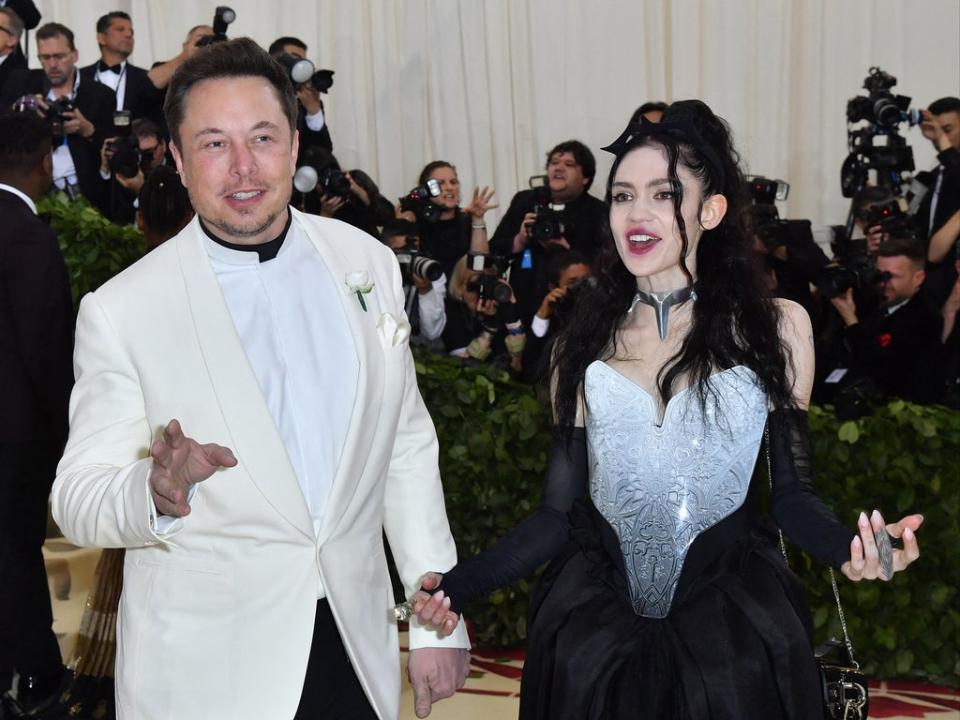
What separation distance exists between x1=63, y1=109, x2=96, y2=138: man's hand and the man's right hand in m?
5.93

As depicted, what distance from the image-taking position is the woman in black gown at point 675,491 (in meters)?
2.49

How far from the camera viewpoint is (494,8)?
1027 centimetres

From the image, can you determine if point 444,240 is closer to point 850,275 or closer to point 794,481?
point 850,275

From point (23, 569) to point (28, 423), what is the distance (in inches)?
19.7

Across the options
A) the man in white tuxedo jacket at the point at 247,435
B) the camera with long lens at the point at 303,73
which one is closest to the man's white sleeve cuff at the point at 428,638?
the man in white tuxedo jacket at the point at 247,435

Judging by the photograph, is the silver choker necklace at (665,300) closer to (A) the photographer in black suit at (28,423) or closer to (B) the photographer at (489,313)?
(A) the photographer in black suit at (28,423)

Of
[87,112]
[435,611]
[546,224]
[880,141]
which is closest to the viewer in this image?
[435,611]

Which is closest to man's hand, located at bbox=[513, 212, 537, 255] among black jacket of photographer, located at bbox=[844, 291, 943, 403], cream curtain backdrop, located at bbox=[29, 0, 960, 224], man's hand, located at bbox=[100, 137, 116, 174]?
black jacket of photographer, located at bbox=[844, 291, 943, 403]

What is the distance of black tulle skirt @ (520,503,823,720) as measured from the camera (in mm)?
2461

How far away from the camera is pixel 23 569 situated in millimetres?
4578

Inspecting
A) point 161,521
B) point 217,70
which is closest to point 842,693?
point 161,521

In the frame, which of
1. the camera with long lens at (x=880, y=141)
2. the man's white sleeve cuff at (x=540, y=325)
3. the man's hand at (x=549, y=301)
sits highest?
the camera with long lens at (x=880, y=141)

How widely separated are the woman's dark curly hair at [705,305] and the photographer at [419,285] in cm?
328

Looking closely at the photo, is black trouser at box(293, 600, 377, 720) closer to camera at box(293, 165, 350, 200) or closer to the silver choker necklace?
the silver choker necklace
